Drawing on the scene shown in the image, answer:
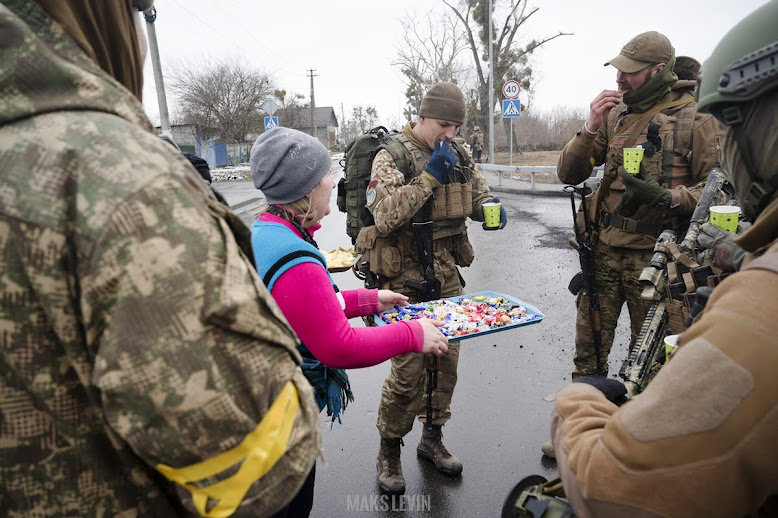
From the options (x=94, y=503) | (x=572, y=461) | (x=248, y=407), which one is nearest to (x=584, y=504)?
(x=572, y=461)

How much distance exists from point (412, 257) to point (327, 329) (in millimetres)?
1560

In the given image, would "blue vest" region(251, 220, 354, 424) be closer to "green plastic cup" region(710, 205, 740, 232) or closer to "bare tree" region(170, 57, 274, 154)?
"green plastic cup" region(710, 205, 740, 232)

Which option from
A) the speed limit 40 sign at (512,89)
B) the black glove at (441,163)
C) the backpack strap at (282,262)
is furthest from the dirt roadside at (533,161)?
the backpack strap at (282,262)

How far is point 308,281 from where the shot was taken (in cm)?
169

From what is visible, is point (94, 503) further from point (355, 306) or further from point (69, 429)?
point (355, 306)

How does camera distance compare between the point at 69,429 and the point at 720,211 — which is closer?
the point at 69,429

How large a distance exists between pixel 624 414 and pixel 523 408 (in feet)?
9.35

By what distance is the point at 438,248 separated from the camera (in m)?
3.29

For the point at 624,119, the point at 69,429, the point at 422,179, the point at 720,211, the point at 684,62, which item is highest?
the point at 684,62

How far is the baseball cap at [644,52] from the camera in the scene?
3037 millimetres

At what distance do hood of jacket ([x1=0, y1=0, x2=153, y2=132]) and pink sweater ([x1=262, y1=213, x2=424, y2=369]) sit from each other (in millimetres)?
955

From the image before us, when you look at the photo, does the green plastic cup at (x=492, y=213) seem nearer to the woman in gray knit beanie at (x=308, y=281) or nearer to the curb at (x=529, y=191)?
the woman in gray knit beanie at (x=308, y=281)

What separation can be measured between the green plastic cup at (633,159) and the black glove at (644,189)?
26 millimetres

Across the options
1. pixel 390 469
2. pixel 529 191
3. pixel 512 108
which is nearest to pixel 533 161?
pixel 529 191
